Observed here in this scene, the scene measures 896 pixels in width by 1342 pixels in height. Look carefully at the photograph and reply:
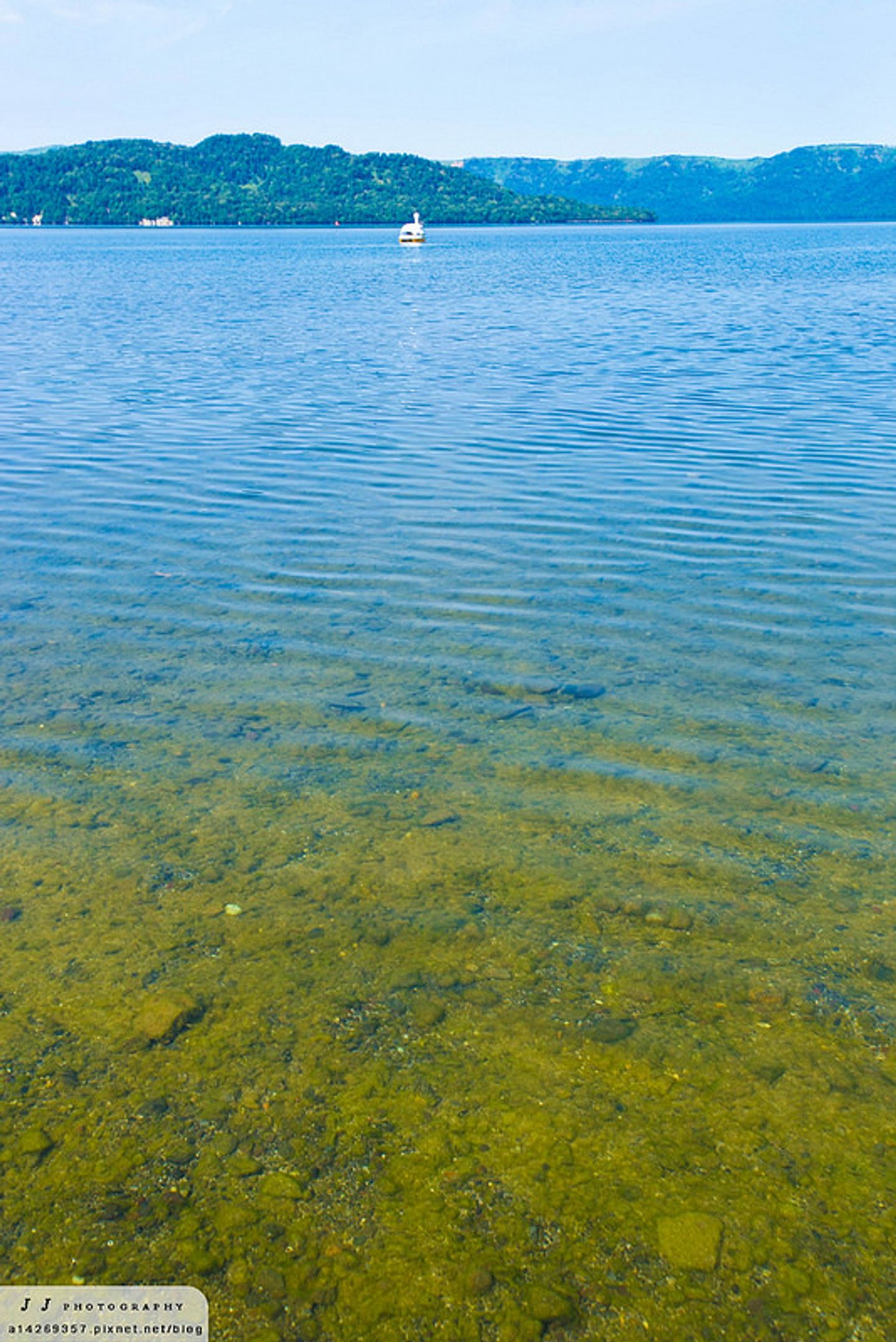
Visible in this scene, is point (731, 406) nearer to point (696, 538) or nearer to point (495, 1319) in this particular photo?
point (696, 538)

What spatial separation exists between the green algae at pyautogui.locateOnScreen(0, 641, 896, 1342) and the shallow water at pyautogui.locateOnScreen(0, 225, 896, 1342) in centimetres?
2

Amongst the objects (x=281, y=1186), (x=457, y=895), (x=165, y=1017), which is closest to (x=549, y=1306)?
(x=281, y=1186)

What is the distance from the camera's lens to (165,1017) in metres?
6.02

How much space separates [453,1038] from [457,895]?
1412mm

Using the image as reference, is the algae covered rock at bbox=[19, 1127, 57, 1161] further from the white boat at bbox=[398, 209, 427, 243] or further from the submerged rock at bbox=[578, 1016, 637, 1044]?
the white boat at bbox=[398, 209, 427, 243]

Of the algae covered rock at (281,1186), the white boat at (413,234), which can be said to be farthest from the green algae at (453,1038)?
the white boat at (413,234)

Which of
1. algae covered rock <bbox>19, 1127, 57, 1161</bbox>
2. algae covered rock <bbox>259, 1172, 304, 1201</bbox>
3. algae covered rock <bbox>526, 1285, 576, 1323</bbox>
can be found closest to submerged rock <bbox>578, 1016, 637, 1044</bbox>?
algae covered rock <bbox>526, 1285, 576, 1323</bbox>

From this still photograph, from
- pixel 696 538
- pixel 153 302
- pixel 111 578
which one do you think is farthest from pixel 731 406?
pixel 153 302

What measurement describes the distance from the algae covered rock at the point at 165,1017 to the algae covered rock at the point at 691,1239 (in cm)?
279

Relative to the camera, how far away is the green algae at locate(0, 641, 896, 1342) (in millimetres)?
4492

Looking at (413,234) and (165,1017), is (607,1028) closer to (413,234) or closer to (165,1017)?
(165,1017)

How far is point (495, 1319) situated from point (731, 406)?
22098 mm

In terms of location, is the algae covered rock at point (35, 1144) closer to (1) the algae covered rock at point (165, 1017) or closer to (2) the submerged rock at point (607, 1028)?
(1) the algae covered rock at point (165, 1017)

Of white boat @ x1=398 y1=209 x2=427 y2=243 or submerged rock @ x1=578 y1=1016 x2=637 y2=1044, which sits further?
white boat @ x1=398 y1=209 x2=427 y2=243
